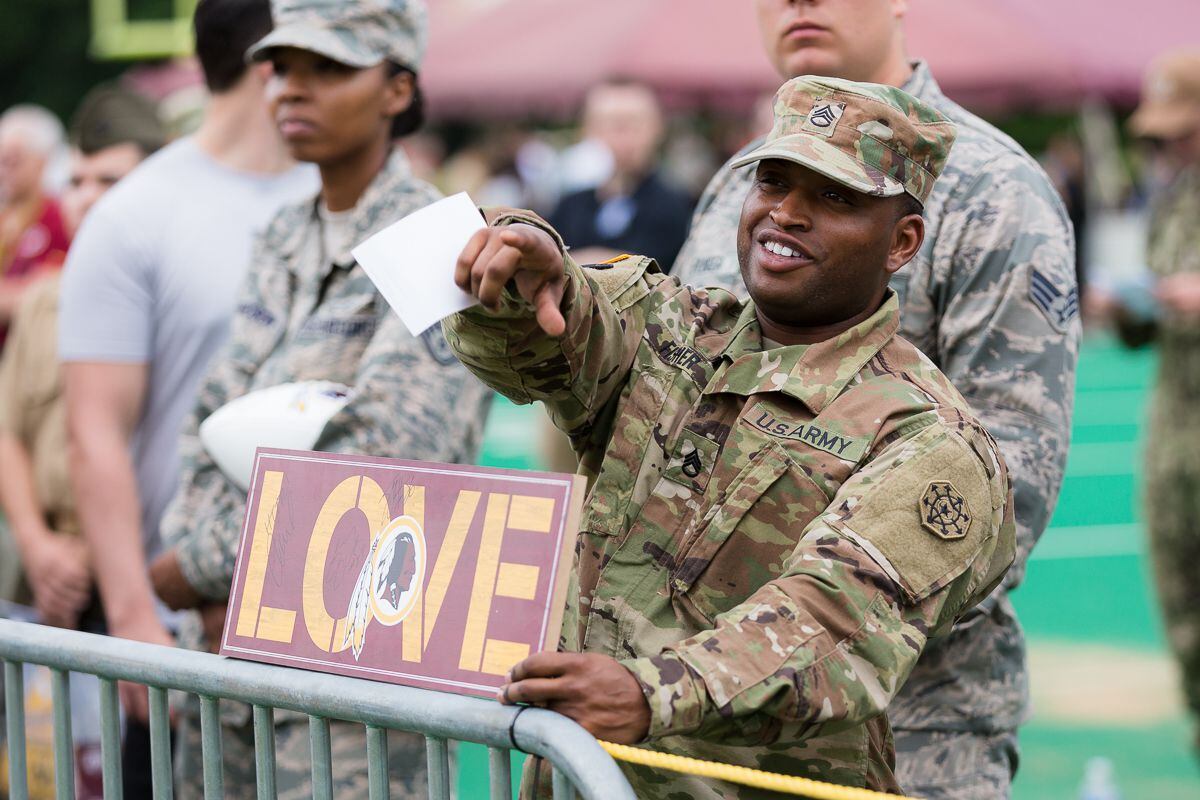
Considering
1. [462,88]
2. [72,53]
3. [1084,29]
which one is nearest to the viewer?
[1084,29]

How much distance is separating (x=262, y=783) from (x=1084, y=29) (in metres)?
22.6

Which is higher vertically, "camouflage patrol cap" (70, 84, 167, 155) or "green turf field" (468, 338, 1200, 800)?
"camouflage patrol cap" (70, 84, 167, 155)

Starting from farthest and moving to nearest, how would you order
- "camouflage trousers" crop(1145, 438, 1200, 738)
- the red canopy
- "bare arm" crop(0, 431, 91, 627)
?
the red canopy < "camouflage trousers" crop(1145, 438, 1200, 738) < "bare arm" crop(0, 431, 91, 627)

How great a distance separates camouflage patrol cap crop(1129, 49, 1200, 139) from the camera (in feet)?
21.3

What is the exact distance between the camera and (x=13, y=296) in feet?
19.9

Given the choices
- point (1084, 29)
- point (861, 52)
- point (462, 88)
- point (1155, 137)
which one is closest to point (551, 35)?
point (462, 88)

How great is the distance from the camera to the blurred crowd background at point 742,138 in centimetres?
668

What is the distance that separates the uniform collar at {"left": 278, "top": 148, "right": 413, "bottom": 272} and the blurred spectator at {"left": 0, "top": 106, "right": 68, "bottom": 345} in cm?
291

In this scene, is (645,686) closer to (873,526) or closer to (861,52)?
(873,526)

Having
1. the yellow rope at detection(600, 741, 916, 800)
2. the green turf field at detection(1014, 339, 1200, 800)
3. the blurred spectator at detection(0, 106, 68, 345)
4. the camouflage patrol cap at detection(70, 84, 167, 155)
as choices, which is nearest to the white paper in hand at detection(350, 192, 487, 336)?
the yellow rope at detection(600, 741, 916, 800)

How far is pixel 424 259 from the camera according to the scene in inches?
85.0

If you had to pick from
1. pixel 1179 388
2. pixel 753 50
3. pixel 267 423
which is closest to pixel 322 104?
pixel 267 423

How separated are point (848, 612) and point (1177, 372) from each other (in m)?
4.85

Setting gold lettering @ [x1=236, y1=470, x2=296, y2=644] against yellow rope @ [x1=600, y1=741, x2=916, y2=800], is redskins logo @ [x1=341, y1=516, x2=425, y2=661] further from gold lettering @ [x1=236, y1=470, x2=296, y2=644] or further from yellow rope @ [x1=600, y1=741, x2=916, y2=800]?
yellow rope @ [x1=600, y1=741, x2=916, y2=800]
